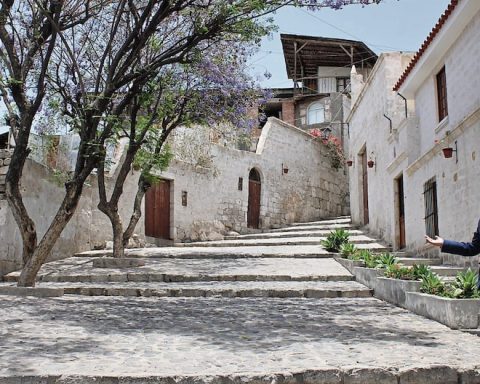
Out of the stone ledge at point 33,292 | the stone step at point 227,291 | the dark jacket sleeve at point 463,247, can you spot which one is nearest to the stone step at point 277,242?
the stone step at point 227,291

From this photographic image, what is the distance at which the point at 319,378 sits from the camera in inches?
140

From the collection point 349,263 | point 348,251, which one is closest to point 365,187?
point 348,251

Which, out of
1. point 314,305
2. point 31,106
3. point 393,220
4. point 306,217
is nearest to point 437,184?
point 393,220

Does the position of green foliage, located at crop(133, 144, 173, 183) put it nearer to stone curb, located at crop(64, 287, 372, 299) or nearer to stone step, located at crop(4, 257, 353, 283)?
stone step, located at crop(4, 257, 353, 283)

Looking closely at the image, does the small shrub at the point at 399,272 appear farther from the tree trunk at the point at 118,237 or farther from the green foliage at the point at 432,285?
the tree trunk at the point at 118,237

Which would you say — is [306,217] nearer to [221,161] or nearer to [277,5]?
[221,161]

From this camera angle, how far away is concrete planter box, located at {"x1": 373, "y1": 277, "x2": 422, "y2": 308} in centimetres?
695

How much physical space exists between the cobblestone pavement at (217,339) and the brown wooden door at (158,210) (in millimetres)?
9752

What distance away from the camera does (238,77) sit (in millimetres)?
13188

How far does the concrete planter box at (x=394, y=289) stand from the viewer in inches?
274

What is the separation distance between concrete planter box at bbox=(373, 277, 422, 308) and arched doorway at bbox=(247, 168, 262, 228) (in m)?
13.2

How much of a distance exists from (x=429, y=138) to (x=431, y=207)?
182 centimetres

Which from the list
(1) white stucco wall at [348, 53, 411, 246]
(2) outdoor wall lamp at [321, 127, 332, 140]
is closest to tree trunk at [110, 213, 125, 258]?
(1) white stucco wall at [348, 53, 411, 246]

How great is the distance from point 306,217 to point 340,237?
10195 millimetres
